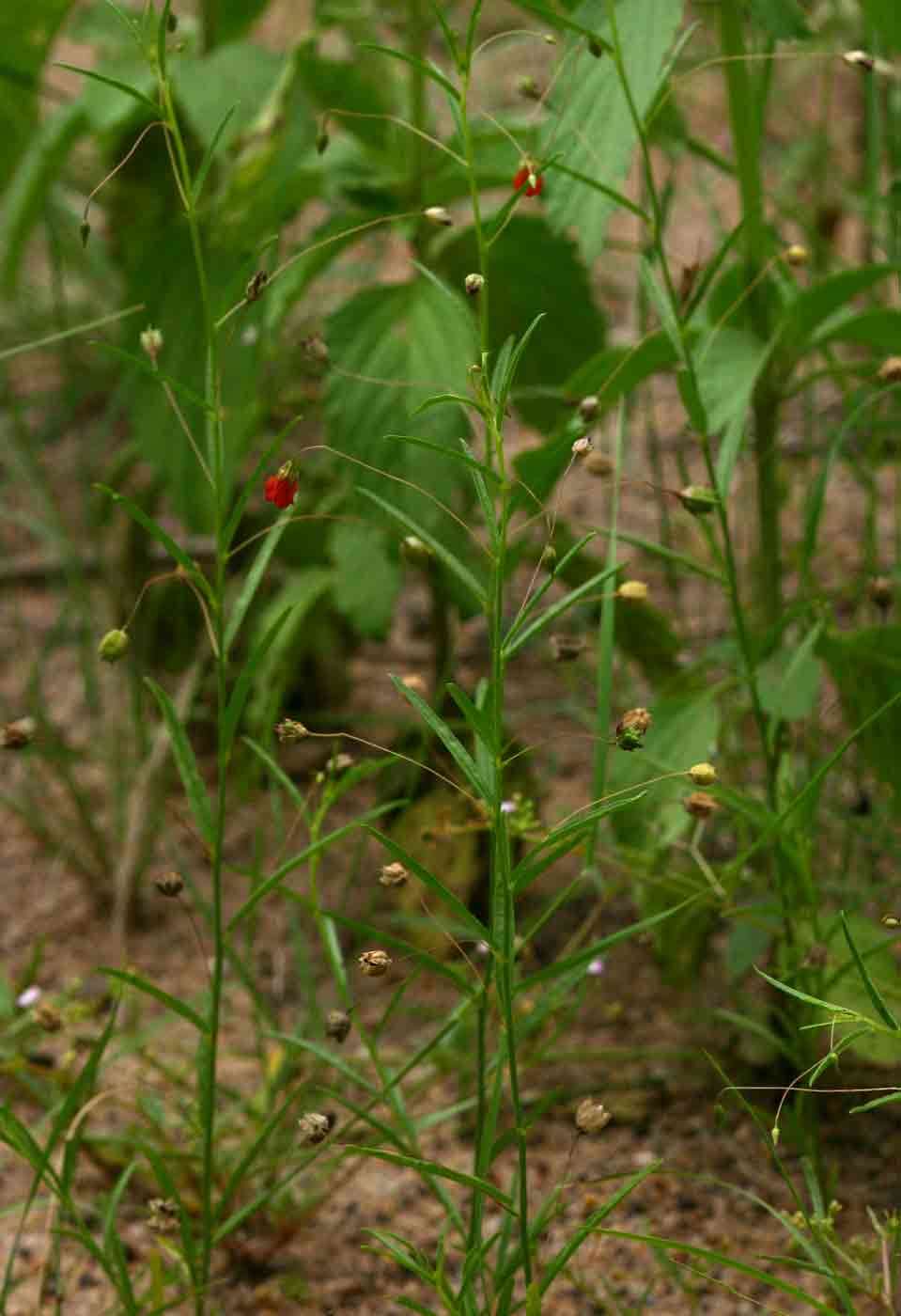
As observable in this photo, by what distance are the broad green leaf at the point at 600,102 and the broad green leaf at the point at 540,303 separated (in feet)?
1.08

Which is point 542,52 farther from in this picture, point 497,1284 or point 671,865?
point 497,1284

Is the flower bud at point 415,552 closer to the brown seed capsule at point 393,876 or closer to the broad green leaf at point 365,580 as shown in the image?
the brown seed capsule at point 393,876

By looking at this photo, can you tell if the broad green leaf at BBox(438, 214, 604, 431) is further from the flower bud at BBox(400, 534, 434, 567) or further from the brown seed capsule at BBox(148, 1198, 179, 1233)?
the brown seed capsule at BBox(148, 1198, 179, 1233)

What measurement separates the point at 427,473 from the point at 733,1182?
57 cm

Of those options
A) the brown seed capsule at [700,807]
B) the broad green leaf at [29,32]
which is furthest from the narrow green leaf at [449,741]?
the broad green leaf at [29,32]

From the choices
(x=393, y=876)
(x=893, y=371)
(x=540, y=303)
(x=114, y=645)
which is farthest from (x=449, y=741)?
(x=540, y=303)

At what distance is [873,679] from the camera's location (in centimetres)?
118

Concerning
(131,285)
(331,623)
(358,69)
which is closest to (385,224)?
(358,69)

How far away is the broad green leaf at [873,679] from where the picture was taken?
3.70 feet

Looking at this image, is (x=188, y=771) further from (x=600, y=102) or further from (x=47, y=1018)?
(x=600, y=102)

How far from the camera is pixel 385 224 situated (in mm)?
1641

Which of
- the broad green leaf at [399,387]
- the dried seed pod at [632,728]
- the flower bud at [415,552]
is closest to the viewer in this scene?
the dried seed pod at [632,728]

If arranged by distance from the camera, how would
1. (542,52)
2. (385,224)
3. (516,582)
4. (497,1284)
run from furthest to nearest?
(542,52), (516,582), (385,224), (497,1284)

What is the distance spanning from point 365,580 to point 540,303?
285 mm
